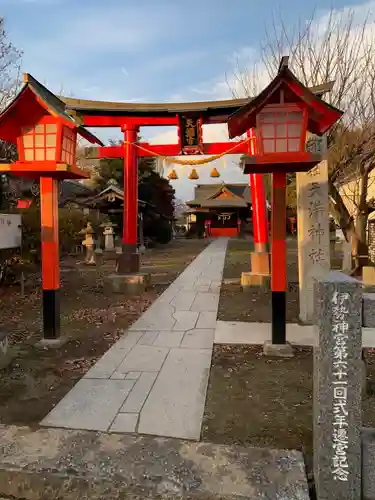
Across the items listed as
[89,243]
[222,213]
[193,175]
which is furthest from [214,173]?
[222,213]

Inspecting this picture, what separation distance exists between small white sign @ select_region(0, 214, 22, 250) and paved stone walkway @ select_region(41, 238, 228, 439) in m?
2.56

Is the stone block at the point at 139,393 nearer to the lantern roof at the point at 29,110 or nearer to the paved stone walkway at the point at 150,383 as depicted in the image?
the paved stone walkway at the point at 150,383

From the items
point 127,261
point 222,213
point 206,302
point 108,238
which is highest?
point 222,213

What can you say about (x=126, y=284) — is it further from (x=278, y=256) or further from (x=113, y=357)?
(x=278, y=256)

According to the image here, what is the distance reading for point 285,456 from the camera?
8.95 ft

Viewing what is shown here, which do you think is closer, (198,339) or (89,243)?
(198,339)

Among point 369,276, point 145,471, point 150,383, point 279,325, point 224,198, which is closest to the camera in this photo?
point 145,471

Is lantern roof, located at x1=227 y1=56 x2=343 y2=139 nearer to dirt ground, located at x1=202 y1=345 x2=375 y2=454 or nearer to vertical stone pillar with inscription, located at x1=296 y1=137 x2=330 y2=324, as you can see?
vertical stone pillar with inscription, located at x1=296 y1=137 x2=330 y2=324

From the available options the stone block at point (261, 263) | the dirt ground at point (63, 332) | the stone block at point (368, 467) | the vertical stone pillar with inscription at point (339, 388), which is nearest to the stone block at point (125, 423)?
the dirt ground at point (63, 332)

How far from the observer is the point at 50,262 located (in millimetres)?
Result: 5629

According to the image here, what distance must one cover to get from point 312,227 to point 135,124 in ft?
18.2

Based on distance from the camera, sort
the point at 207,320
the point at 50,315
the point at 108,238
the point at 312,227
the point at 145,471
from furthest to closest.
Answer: the point at 108,238
the point at 207,320
the point at 312,227
the point at 50,315
the point at 145,471

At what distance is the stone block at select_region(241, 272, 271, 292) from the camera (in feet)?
31.9

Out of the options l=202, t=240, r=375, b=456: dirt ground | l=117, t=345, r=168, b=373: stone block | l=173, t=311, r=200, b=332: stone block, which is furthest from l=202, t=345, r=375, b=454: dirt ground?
l=173, t=311, r=200, b=332: stone block
